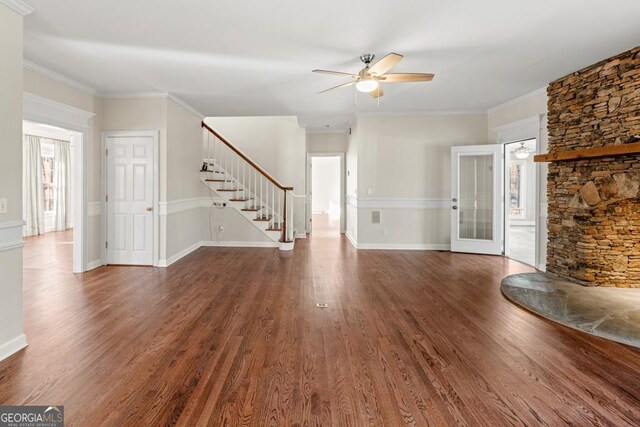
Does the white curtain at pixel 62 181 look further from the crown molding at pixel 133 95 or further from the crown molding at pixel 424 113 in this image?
the crown molding at pixel 424 113

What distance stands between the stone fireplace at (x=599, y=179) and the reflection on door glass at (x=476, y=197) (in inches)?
60.4

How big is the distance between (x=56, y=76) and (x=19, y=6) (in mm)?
2128

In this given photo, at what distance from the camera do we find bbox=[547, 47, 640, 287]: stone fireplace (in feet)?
12.5

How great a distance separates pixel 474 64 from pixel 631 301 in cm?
316

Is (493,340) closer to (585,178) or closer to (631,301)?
(631,301)

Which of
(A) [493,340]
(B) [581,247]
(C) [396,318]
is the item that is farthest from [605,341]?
(B) [581,247]

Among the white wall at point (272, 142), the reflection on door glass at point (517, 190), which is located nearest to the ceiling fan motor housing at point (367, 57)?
the white wall at point (272, 142)

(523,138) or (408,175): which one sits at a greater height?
(523,138)

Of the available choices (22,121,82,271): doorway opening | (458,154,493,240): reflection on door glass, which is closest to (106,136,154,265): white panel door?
(22,121,82,271): doorway opening

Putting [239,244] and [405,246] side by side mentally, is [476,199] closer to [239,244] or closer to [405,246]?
[405,246]

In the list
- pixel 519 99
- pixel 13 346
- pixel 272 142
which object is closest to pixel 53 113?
pixel 13 346

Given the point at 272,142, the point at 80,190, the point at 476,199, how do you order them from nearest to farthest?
the point at 80,190
the point at 476,199
the point at 272,142

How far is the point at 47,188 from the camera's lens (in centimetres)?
887

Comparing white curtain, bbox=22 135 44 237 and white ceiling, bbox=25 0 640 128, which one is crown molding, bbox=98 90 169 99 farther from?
white curtain, bbox=22 135 44 237
